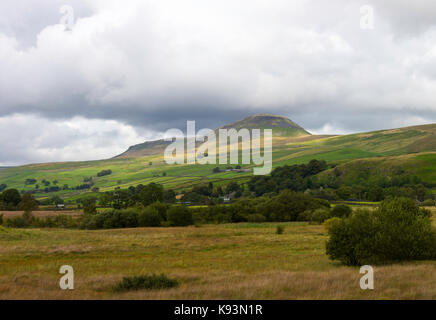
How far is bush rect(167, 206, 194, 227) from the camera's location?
299 feet

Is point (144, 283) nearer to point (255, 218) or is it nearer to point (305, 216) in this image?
point (255, 218)

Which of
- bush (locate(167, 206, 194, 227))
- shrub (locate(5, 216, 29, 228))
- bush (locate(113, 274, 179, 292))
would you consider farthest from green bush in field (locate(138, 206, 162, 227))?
bush (locate(113, 274, 179, 292))

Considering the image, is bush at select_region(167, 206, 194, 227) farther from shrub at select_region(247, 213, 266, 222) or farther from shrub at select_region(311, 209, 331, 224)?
shrub at select_region(311, 209, 331, 224)

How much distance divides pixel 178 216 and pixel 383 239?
220 ft

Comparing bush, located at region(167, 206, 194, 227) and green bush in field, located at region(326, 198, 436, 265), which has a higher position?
green bush in field, located at region(326, 198, 436, 265)

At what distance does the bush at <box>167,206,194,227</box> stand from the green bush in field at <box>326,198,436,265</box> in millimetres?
63877

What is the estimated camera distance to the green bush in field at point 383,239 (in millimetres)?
28406

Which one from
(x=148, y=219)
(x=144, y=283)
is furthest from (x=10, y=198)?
(x=144, y=283)

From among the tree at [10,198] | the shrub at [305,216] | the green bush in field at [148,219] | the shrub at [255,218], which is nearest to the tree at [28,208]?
the tree at [10,198]

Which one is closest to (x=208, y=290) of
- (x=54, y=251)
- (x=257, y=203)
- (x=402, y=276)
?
(x=402, y=276)

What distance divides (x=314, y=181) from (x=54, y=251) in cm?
16893

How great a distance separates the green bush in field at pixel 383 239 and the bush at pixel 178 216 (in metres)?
63.9

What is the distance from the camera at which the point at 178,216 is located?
9106 cm

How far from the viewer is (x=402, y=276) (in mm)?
19625
